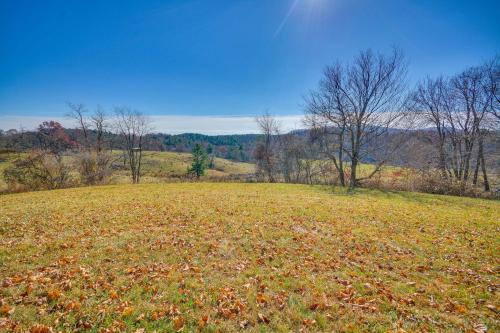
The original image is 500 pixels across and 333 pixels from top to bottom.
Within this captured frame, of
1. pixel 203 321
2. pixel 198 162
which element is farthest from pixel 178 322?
pixel 198 162

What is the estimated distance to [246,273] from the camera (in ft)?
16.5

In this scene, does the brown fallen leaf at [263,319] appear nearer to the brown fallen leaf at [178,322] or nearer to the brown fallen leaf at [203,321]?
the brown fallen leaf at [203,321]

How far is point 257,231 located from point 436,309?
16.1 ft

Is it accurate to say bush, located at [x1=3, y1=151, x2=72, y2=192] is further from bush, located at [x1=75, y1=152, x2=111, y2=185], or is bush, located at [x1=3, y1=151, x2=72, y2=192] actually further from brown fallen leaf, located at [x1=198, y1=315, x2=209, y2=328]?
brown fallen leaf, located at [x1=198, y1=315, x2=209, y2=328]

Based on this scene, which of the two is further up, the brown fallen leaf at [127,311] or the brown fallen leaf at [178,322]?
the brown fallen leaf at [127,311]

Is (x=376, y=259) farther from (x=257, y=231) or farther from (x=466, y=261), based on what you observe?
(x=257, y=231)

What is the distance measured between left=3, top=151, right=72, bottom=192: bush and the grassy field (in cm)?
1449

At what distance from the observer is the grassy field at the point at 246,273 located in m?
3.57

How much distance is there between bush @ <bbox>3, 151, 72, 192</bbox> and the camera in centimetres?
2003

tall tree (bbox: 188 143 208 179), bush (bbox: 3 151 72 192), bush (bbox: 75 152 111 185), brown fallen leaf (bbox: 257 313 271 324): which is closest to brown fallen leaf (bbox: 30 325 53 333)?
brown fallen leaf (bbox: 257 313 271 324)

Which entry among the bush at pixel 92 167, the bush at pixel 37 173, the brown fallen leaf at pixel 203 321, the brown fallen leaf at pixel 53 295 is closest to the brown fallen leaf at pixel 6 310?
the brown fallen leaf at pixel 53 295

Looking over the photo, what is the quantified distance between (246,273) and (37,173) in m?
25.3

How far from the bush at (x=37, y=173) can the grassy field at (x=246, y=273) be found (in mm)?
14490

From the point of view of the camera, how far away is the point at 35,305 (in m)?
3.73
